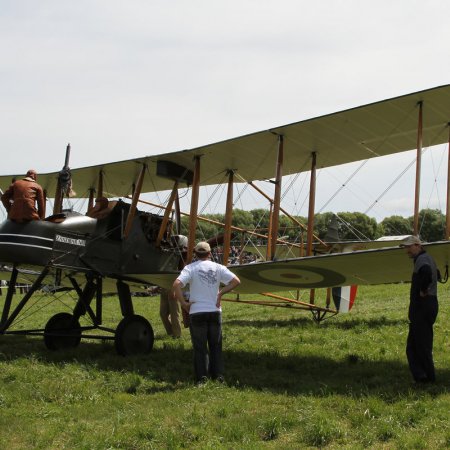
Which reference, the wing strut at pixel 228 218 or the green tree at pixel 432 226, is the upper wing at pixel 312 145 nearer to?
the wing strut at pixel 228 218

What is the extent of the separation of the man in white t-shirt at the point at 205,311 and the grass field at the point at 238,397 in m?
0.25

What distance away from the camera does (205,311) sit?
19.6 ft

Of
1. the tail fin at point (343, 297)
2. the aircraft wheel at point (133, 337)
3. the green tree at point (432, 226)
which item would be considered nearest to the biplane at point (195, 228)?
the aircraft wheel at point (133, 337)

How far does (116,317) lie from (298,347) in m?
7.45

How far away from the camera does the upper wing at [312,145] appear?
25.3ft

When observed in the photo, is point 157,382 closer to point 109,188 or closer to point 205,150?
point 205,150

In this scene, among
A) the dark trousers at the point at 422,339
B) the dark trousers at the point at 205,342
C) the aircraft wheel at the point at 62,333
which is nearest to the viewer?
the dark trousers at the point at 422,339

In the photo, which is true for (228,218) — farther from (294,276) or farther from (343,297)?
(343,297)

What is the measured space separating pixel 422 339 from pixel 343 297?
6.97 m

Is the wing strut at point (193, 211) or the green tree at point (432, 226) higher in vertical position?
the green tree at point (432, 226)

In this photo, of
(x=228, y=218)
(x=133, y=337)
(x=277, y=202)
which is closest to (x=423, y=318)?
(x=277, y=202)

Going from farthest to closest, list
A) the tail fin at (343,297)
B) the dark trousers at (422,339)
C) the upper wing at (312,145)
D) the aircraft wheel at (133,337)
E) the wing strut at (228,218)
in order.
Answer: the tail fin at (343,297) → the wing strut at (228,218) → the aircraft wheel at (133,337) → the upper wing at (312,145) → the dark trousers at (422,339)

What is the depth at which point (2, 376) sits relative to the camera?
253 inches

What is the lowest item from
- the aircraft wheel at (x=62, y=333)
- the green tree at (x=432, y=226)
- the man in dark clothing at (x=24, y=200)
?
the aircraft wheel at (x=62, y=333)
